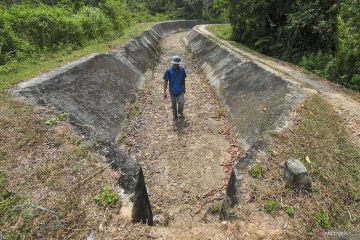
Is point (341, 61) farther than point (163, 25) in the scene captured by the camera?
No

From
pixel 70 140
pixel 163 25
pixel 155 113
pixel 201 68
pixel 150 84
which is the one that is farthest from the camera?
pixel 163 25

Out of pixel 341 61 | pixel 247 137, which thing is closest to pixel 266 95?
pixel 247 137

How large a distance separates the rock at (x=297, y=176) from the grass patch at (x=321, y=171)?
0.15 m

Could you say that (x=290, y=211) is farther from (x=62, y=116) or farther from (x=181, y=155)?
(x=62, y=116)

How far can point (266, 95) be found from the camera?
970cm

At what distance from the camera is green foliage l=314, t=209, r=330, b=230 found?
4941 millimetres

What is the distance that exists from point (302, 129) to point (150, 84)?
841cm

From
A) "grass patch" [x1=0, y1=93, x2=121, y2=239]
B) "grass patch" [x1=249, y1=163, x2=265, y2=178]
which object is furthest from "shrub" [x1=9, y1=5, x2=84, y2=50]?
"grass patch" [x1=249, y1=163, x2=265, y2=178]

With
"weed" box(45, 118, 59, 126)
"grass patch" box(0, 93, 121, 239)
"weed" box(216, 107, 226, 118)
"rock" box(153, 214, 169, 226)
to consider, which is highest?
"weed" box(45, 118, 59, 126)

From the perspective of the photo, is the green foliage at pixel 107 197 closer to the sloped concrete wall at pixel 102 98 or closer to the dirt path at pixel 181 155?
the sloped concrete wall at pixel 102 98

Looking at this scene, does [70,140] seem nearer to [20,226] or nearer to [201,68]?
[20,226]

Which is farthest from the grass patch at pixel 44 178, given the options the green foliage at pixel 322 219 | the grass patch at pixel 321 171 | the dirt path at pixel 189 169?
the green foliage at pixel 322 219

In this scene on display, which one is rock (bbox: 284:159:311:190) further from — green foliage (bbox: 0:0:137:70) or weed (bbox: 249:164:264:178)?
green foliage (bbox: 0:0:137:70)

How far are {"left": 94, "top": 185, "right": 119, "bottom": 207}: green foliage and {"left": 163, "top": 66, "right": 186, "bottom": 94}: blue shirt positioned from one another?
15.7 ft
